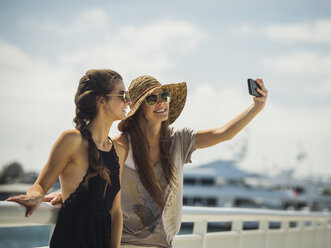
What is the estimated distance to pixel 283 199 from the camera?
167 feet

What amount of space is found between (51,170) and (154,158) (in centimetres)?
96

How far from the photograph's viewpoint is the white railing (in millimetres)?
2294

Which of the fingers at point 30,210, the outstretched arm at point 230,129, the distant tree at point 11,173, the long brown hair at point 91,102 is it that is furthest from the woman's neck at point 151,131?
the distant tree at point 11,173

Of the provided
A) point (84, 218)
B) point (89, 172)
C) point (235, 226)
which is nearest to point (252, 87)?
point (89, 172)

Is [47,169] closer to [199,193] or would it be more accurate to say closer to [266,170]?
[199,193]

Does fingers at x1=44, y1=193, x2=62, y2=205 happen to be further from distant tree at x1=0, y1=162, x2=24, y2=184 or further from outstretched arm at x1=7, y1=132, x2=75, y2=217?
distant tree at x1=0, y1=162, x2=24, y2=184

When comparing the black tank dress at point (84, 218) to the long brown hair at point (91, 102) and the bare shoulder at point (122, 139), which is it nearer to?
the long brown hair at point (91, 102)

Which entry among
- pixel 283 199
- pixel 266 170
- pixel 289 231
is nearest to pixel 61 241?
pixel 289 231

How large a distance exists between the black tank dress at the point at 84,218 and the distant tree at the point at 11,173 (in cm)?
8988

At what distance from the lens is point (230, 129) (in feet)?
10.2

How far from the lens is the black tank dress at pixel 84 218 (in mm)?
2277

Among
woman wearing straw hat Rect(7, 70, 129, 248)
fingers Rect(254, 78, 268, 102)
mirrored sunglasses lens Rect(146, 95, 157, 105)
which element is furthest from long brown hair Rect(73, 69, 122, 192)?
fingers Rect(254, 78, 268, 102)

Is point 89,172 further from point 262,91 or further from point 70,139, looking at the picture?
point 262,91

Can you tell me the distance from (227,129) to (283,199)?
49.9m
